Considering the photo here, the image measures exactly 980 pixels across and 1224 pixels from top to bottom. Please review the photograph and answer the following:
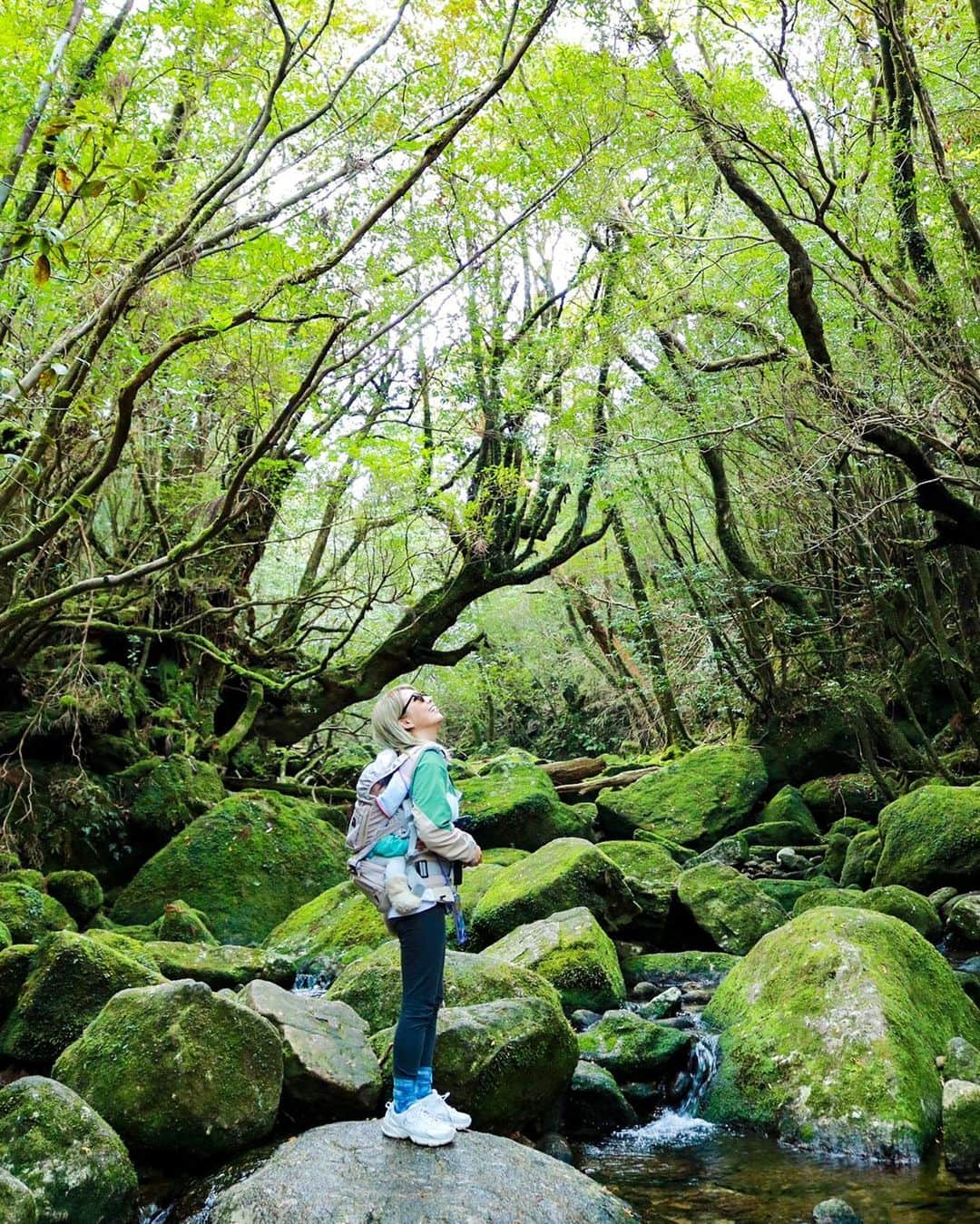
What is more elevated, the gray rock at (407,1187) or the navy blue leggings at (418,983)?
the navy blue leggings at (418,983)

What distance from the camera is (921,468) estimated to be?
26.6 feet

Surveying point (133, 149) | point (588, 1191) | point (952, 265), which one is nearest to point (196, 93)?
point (133, 149)

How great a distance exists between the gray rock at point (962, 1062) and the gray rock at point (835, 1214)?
1363mm

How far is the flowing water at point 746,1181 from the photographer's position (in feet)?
13.8

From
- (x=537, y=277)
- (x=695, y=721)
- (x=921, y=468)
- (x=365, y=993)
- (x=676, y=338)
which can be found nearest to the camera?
(x=365, y=993)

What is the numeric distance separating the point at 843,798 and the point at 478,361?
8.83 metres

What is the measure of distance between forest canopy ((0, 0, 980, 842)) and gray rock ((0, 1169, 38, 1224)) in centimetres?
314

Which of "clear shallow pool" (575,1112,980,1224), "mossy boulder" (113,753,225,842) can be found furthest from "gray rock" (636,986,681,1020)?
"mossy boulder" (113,753,225,842)

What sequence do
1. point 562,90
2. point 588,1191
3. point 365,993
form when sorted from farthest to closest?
point 562,90 < point 365,993 < point 588,1191

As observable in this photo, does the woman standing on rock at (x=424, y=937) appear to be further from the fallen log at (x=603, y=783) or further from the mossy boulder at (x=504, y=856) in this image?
the fallen log at (x=603, y=783)

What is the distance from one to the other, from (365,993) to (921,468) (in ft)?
20.6

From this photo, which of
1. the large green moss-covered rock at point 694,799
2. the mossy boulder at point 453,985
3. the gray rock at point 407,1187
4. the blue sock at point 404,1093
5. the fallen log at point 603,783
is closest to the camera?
the gray rock at point 407,1187

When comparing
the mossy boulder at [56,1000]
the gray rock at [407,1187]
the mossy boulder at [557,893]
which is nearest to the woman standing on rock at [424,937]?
the gray rock at [407,1187]

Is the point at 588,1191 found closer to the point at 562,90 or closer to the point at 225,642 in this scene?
the point at 562,90
